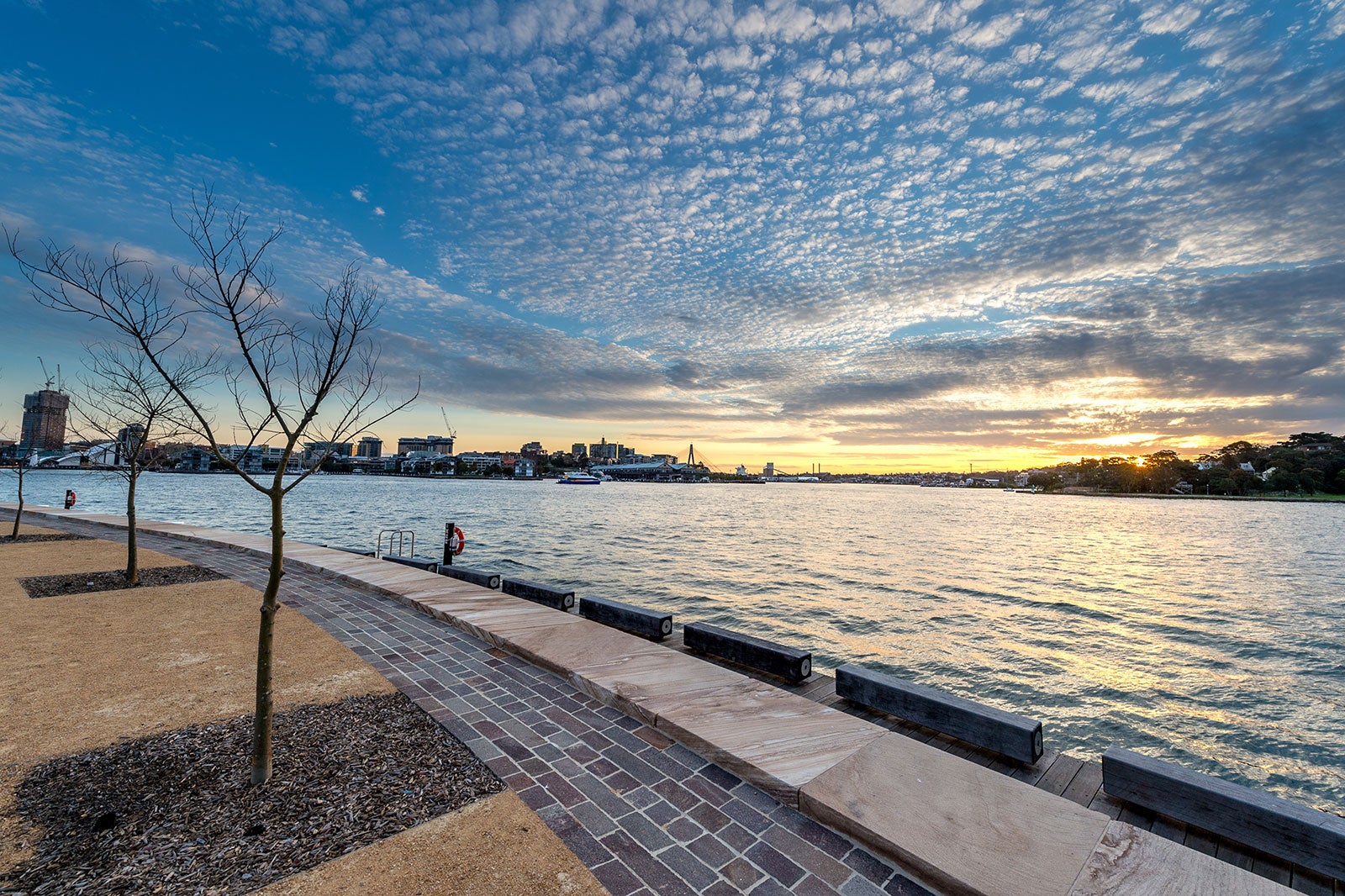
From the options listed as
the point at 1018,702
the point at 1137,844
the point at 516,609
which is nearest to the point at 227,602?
the point at 516,609

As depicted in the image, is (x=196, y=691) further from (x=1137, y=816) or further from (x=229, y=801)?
(x=1137, y=816)

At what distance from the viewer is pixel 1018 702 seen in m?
9.70

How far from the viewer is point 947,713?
17.2 feet

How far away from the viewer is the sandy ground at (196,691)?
3.35 meters

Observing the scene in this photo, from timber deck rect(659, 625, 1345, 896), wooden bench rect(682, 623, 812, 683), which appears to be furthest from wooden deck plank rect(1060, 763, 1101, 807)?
wooden bench rect(682, 623, 812, 683)

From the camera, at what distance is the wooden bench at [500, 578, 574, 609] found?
33.8 feet

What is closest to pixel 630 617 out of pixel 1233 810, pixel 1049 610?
pixel 1233 810

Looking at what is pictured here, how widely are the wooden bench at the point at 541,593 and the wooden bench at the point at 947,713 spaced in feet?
18.6

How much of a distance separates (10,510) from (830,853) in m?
41.6

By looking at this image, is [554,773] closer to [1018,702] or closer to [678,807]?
[678,807]

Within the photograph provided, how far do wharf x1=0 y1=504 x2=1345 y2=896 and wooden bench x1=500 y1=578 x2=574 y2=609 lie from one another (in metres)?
2.81

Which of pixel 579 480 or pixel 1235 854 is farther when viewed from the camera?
pixel 579 480

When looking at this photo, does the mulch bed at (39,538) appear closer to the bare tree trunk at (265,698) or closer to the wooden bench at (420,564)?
the wooden bench at (420,564)

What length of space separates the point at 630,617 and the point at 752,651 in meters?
2.39
